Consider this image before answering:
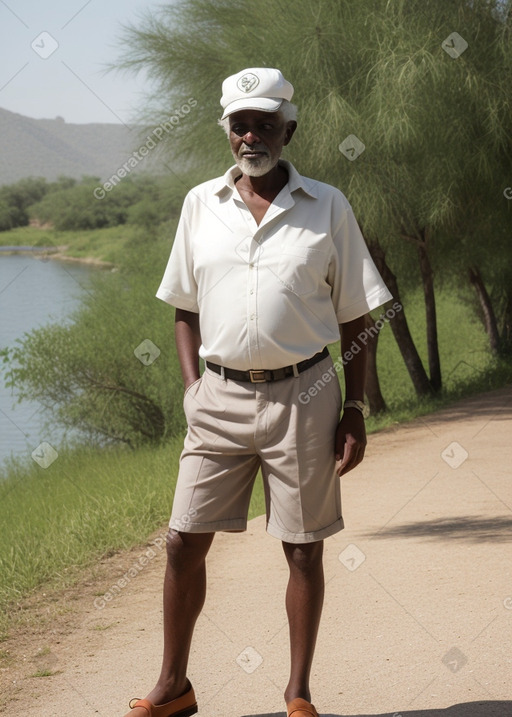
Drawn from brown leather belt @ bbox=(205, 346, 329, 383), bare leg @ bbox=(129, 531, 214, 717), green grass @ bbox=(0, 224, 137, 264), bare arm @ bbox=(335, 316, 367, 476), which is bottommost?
bare leg @ bbox=(129, 531, 214, 717)

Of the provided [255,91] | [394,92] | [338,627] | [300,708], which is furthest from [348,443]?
[394,92]

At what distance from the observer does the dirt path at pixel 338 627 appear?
12.1 ft

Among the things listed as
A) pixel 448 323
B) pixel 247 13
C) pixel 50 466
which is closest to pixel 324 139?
pixel 247 13

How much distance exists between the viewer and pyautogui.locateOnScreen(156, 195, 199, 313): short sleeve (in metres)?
3.34

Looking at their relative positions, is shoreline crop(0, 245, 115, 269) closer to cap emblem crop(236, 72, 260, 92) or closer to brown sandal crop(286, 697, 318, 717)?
cap emblem crop(236, 72, 260, 92)

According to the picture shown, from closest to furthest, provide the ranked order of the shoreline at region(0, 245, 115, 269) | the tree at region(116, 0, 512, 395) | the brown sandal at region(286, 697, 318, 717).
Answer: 1. the brown sandal at region(286, 697, 318, 717)
2. the tree at region(116, 0, 512, 395)
3. the shoreline at region(0, 245, 115, 269)

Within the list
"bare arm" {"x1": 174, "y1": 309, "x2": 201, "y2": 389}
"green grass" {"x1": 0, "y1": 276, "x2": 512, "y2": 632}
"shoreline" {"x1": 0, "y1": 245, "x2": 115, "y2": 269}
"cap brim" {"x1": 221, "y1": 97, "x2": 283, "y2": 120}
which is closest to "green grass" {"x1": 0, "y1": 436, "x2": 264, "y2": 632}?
"green grass" {"x1": 0, "y1": 276, "x2": 512, "y2": 632}

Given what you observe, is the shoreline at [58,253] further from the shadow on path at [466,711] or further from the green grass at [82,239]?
the shadow on path at [466,711]

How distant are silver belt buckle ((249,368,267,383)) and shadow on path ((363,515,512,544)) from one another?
3107 millimetres

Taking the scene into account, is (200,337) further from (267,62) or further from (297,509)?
(267,62)

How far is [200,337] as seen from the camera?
11.6 feet

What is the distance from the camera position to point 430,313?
1620cm

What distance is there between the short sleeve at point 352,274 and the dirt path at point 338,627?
4.33 ft

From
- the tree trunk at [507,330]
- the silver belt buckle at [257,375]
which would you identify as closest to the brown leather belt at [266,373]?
the silver belt buckle at [257,375]
